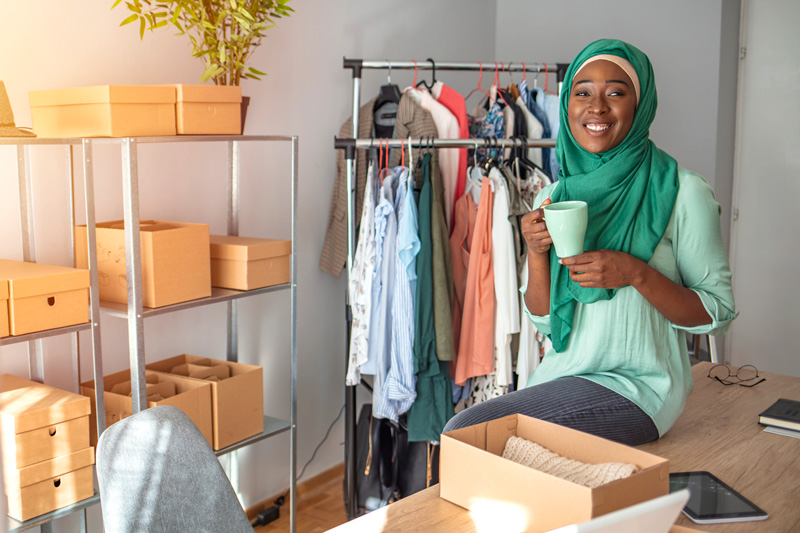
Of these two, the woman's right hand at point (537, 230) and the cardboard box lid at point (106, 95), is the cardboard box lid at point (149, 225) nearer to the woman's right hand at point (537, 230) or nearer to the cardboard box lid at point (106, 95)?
the cardboard box lid at point (106, 95)

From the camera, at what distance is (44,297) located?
1.74 metres

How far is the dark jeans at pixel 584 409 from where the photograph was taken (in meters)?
1.38

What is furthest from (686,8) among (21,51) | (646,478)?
(646,478)

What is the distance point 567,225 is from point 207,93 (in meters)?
1.18

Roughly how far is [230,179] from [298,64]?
2.07ft

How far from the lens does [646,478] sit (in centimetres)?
96

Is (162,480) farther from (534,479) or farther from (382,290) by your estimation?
(382,290)

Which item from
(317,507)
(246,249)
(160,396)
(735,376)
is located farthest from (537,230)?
(317,507)

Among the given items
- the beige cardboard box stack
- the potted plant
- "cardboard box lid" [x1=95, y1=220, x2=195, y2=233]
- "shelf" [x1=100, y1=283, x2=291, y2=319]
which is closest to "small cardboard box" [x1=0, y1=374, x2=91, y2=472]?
the beige cardboard box stack

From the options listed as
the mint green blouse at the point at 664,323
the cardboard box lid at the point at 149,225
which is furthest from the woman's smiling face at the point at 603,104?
the cardboard box lid at the point at 149,225

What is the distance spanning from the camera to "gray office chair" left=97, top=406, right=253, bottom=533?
3.62ft

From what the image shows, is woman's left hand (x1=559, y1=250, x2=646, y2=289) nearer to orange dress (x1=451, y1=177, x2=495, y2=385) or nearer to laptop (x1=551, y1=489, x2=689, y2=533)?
laptop (x1=551, y1=489, x2=689, y2=533)

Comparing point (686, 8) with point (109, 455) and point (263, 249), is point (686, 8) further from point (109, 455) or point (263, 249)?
point (109, 455)

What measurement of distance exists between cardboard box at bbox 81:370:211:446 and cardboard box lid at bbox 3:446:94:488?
15 centimetres
